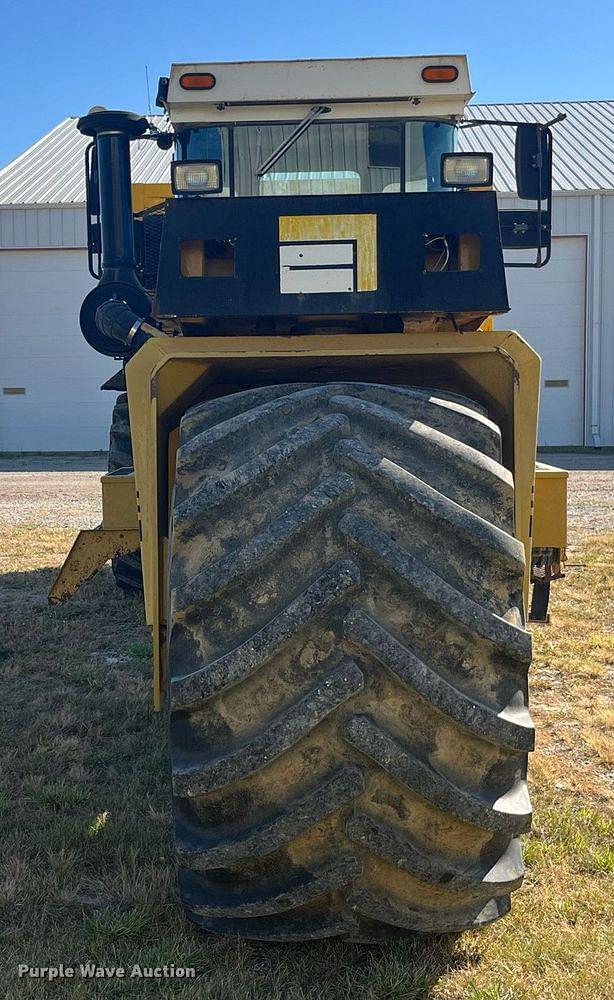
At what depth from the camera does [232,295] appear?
3352mm

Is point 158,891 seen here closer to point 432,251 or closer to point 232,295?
point 232,295

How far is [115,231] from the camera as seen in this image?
256 inches

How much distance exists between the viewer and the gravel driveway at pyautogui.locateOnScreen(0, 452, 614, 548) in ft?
38.8

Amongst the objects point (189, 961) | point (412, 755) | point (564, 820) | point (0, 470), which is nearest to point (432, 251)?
point (412, 755)

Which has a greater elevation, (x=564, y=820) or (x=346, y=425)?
(x=346, y=425)

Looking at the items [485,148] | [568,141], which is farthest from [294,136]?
[568,141]

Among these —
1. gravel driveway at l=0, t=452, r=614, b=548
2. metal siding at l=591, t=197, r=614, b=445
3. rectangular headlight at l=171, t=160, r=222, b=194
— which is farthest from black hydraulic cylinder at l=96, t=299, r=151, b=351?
metal siding at l=591, t=197, r=614, b=445

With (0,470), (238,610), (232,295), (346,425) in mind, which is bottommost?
(0,470)

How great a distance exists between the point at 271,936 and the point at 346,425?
56.0 inches

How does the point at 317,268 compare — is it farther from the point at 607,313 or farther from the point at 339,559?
the point at 607,313

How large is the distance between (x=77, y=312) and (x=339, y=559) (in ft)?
76.7

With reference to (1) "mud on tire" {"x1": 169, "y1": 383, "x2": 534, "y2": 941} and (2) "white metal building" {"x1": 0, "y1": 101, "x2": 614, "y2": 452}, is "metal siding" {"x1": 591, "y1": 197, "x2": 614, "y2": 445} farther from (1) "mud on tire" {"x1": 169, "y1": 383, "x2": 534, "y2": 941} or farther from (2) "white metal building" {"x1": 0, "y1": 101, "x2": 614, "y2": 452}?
(1) "mud on tire" {"x1": 169, "y1": 383, "x2": 534, "y2": 941}

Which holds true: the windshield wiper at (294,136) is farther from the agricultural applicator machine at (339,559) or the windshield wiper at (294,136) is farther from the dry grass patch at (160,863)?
the dry grass patch at (160,863)

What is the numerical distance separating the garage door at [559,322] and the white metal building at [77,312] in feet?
0.08
